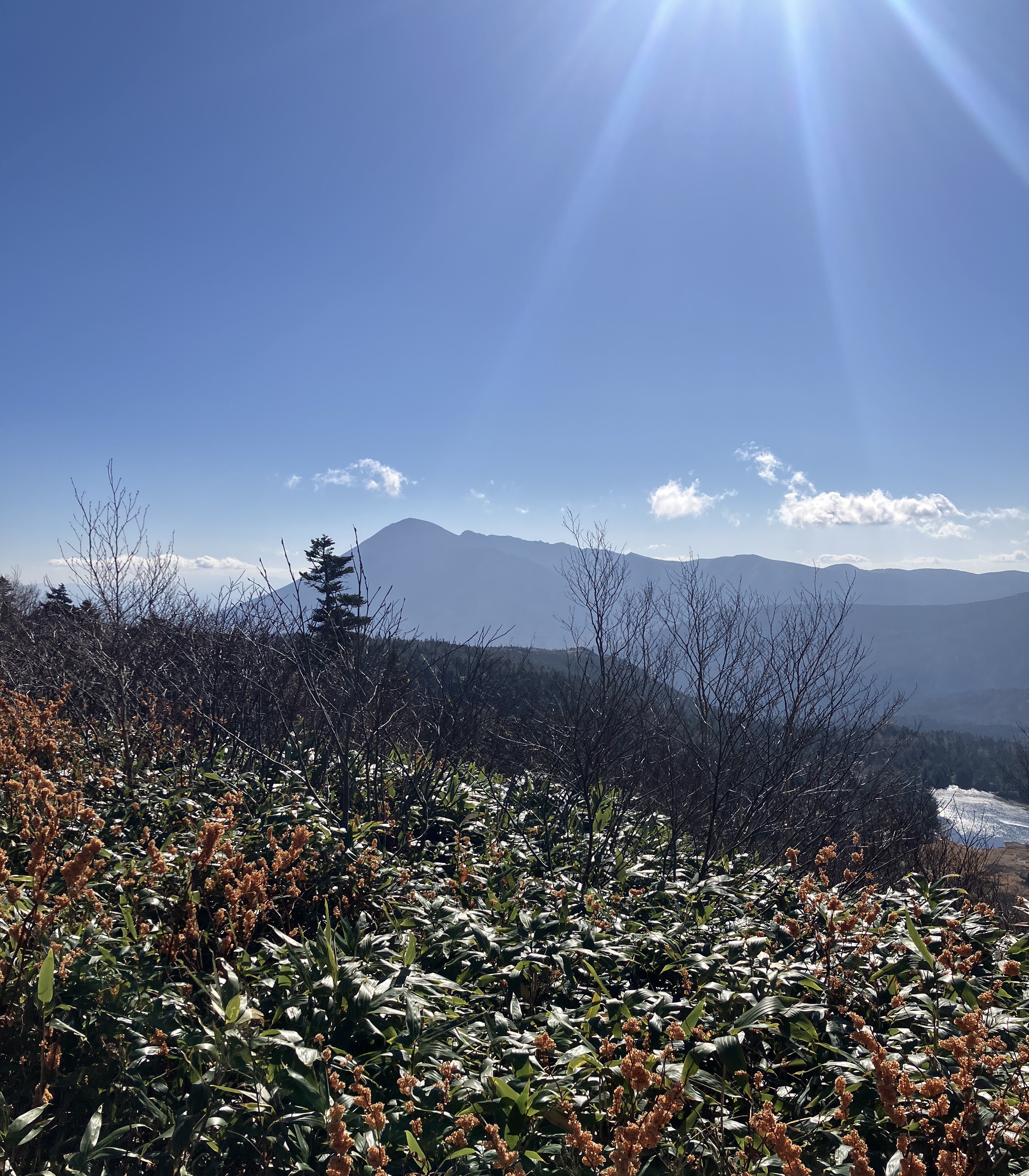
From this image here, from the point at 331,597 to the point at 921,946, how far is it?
19.3 m

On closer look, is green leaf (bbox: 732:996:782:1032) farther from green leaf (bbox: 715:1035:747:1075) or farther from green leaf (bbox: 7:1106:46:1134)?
green leaf (bbox: 7:1106:46:1134)

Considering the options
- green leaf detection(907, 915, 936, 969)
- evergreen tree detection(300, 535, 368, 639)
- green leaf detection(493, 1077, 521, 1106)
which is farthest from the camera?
evergreen tree detection(300, 535, 368, 639)

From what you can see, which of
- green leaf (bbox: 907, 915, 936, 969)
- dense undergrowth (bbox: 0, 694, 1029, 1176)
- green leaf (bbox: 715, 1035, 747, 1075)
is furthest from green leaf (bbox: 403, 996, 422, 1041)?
green leaf (bbox: 907, 915, 936, 969)

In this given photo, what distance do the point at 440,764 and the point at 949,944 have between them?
5.34 metres

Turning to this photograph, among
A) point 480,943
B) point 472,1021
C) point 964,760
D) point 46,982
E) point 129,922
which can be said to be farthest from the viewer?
point 964,760

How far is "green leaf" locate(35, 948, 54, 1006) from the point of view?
2.38 metres

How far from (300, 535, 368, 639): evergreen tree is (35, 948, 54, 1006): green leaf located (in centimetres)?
339

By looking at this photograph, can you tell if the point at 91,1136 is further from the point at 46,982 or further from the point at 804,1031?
the point at 804,1031

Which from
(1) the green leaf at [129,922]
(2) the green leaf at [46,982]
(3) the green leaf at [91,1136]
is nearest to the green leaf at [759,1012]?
(3) the green leaf at [91,1136]

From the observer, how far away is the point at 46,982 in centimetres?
240

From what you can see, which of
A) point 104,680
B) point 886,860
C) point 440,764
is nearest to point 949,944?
point 440,764

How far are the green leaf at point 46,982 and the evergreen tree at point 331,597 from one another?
3392 mm

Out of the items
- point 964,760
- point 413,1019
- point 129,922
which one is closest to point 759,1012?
point 413,1019

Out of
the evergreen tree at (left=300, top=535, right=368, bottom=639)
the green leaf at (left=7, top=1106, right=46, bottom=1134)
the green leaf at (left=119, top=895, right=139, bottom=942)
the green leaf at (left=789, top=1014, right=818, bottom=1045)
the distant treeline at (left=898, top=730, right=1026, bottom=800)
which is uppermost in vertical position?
the evergreen tree at (left=300, top=535, right=368, bottom=639)
